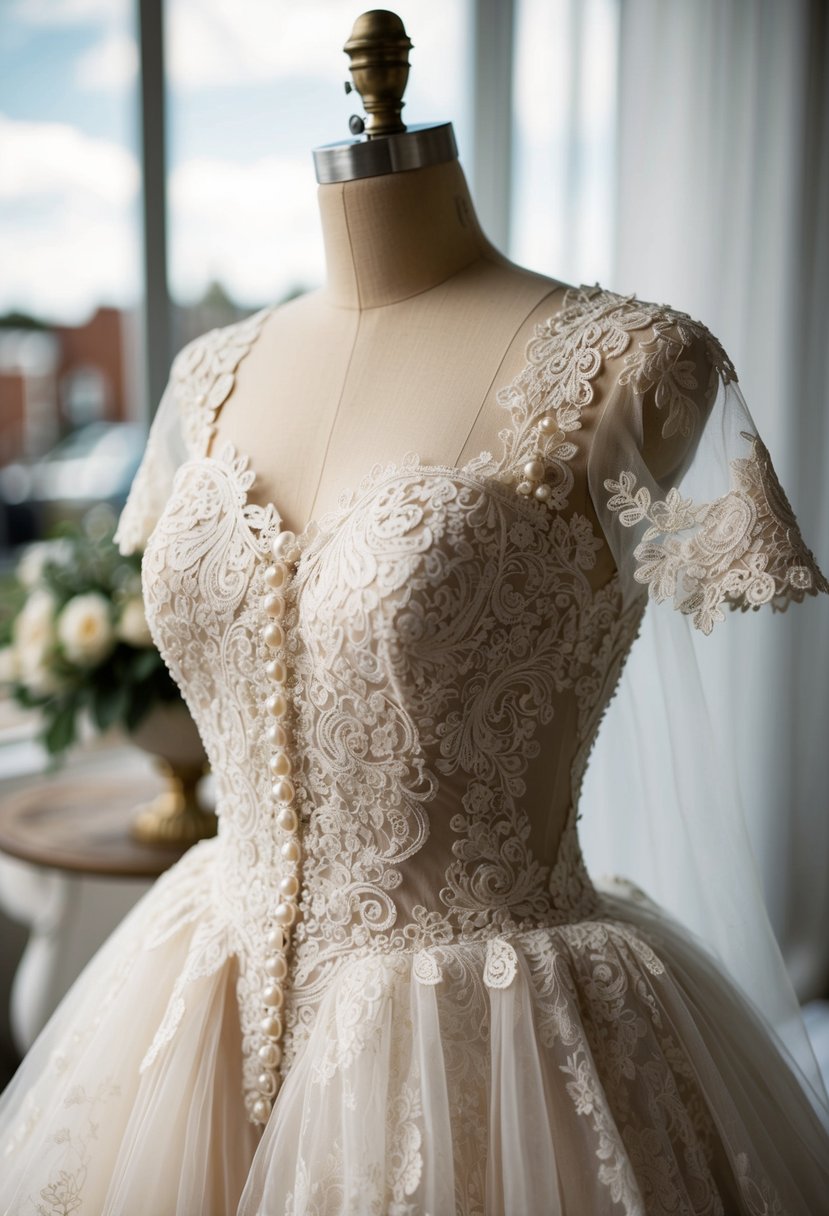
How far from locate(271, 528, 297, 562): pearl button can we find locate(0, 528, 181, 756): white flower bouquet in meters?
0.75

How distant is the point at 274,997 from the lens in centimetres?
94

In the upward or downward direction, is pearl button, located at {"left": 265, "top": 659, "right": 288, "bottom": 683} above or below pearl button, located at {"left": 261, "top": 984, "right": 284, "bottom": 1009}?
above

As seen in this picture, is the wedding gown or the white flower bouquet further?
the white flower bouquet

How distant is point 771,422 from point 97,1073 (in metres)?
1.58

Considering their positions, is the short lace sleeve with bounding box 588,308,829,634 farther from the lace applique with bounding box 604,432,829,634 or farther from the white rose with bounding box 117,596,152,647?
the white rose with bounding box 117,596,152,647

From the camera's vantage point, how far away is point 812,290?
206cm

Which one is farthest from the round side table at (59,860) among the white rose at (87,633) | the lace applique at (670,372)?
the lace applique at (670,372)

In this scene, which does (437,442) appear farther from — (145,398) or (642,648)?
(145,398)

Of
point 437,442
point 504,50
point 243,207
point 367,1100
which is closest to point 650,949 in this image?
point 367,1100

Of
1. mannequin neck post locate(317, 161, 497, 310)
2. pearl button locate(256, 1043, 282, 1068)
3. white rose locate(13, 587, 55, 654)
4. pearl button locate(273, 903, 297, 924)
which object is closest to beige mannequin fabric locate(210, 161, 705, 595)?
mannequin neck post locate(317, 161, 497, 310)

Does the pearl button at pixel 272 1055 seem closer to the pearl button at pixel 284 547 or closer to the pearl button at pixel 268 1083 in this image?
the pearl button at pixel 268 1083

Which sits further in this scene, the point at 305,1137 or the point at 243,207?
the point at 243,207

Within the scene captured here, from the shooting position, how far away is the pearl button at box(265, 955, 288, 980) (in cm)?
95

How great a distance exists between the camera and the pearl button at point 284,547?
95 cm
